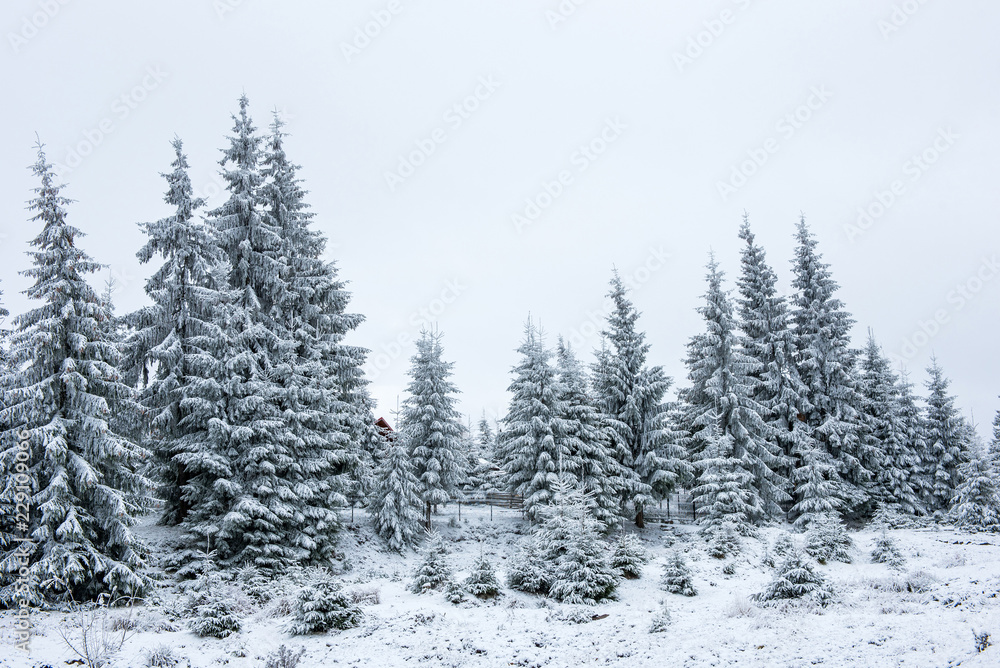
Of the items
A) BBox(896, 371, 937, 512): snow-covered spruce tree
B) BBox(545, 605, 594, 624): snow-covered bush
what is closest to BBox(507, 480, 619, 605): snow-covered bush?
BBox(545, 605, 594, 624): snow-covered bush

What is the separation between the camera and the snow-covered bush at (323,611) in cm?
1286

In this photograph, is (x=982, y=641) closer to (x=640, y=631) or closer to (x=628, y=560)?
(x=640, y=631)

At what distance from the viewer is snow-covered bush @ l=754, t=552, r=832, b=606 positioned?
1354 centimetres

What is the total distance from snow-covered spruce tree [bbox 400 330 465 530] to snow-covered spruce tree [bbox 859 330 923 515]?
73.8ft

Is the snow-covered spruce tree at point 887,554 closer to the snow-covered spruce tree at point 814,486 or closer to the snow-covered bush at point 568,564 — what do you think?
the snow-covered spruce tree at point 814,486

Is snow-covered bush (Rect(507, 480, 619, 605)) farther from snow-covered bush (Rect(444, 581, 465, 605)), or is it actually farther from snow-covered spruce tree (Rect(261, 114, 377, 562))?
snow-covered spruce tree (Rect(261, 114, 377, 562))

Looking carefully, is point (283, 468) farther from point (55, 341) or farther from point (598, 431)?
point (598, 431)

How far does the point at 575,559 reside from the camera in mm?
16625

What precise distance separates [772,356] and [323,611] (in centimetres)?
2728

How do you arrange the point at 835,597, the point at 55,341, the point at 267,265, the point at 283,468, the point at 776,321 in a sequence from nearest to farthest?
1. the point at 835,597
2. the point at 55,341
3. the point at 283,468
4. the point at 267,265
5. the point at 776,321

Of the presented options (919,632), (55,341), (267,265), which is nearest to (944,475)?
(919,632)

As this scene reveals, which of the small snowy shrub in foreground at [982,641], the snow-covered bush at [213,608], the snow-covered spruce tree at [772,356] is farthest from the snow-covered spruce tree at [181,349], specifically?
the snow-covered spruce tree at [772,356]

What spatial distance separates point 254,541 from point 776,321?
28069mm

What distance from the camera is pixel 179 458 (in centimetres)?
1867
